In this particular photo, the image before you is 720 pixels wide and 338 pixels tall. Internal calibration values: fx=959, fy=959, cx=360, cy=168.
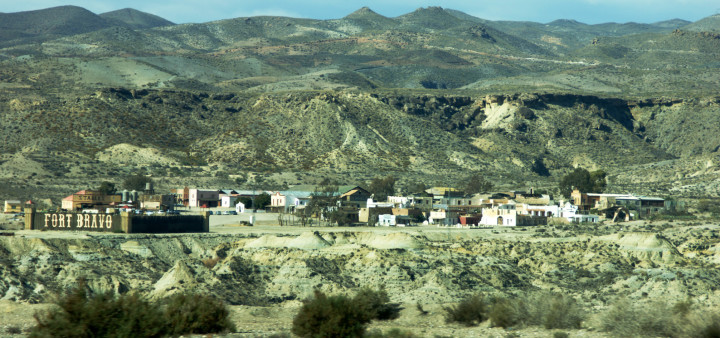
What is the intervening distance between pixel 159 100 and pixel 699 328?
495ft

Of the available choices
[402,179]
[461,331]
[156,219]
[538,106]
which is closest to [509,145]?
[538,106]

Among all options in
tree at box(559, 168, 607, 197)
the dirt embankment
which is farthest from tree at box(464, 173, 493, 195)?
the dirt embankment

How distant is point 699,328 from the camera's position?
29.0 m

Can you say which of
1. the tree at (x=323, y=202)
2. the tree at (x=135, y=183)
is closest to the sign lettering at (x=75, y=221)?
the tree at (x=323, y=202)

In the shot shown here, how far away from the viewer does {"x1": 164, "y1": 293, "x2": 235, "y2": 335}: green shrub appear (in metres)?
32.4

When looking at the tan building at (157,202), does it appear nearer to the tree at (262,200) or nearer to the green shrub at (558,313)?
the tree at (262,200)

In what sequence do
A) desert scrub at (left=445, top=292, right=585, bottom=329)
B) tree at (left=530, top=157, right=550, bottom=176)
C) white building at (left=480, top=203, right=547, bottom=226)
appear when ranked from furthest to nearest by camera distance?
tree at (left=530, top=157, right=550, bottom=176) → white building at (left=480, top=203, right=547, bottom=226) → desert scrub at (left=445, top=292, right=585, bottom=329)

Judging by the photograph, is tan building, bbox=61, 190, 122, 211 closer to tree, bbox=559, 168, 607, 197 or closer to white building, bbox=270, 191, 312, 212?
white building, bbox=270, 191, 312, 212

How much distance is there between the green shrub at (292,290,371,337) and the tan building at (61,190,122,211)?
64638mm

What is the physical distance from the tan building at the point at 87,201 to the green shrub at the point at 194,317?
61.1 meters

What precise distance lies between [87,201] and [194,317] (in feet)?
213

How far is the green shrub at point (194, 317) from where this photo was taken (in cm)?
3241

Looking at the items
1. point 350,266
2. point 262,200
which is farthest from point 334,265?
point 262,200

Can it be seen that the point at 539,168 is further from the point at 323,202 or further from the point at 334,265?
the point at 334,265
